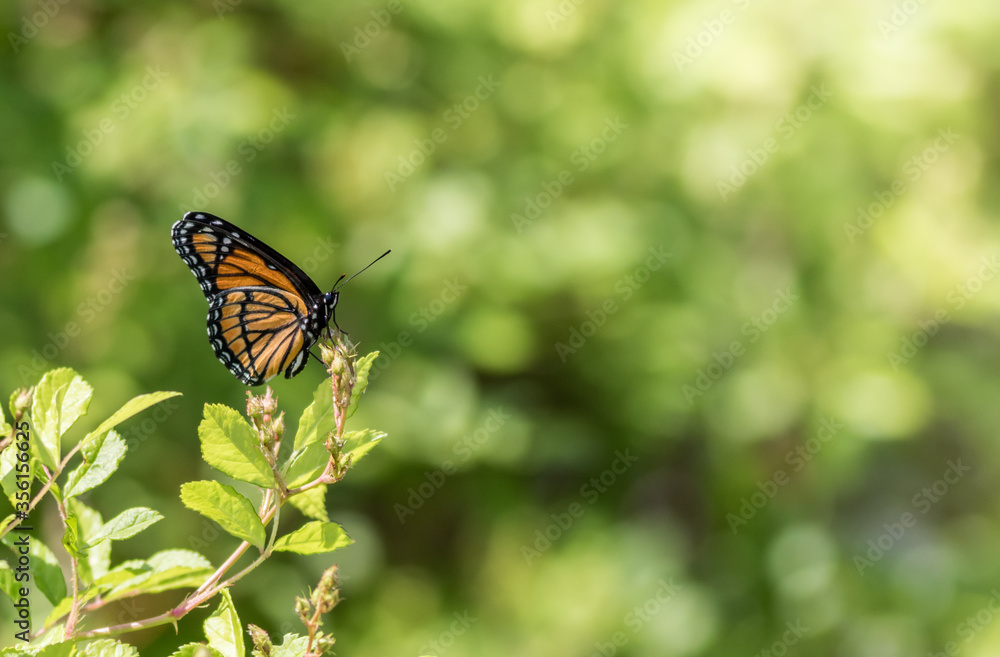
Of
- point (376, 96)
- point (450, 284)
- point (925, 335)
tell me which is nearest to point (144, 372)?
point (450, 284)

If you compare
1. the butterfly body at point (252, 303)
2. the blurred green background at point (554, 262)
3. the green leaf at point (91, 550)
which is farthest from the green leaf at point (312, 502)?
the blurred green background at point (554, 262)

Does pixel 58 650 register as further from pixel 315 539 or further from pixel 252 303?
pixel 252 303

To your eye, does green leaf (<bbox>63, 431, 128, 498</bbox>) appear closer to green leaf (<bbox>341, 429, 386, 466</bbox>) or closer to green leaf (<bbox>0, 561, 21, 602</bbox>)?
green leaf (<bbox>0, 561, 21, 602</bbox>)

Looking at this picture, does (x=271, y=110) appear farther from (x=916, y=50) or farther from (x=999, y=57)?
(x=999, y=57)

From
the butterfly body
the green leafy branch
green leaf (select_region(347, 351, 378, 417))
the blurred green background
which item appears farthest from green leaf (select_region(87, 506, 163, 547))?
the blurred green background

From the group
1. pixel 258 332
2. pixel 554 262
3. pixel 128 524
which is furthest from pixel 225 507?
pixel 554 262

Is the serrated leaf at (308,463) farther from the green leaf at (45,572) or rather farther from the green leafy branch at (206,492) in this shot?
the green leaf at (45,572)
